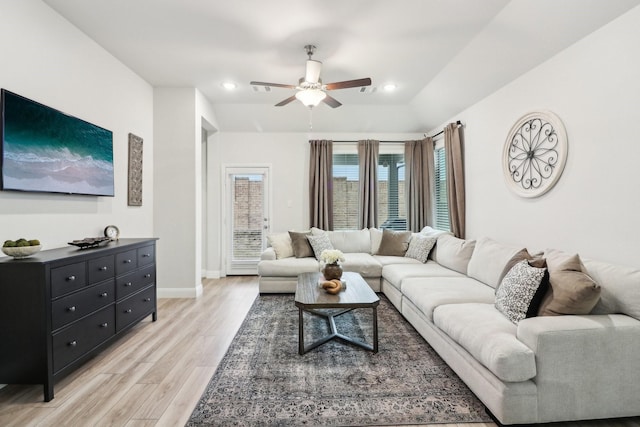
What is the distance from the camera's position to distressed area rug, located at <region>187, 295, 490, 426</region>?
1.81 m

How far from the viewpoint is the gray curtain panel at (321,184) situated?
549 cm

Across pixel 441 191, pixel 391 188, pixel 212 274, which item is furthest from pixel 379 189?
pixel 212 274

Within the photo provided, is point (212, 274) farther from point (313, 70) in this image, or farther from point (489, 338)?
point (489, 338)

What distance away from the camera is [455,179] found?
436cm

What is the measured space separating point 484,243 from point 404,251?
1.56 m

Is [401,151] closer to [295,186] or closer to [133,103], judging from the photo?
[295,186]

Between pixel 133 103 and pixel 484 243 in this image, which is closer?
pixel 484 243

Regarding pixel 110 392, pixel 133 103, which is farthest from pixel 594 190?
pixel 133 103

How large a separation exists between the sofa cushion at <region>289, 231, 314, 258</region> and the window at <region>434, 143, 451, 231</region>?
89.4 inches

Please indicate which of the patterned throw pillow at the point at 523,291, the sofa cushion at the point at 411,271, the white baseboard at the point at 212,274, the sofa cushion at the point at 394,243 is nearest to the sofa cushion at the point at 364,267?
the sofa cushion at the point at 411,271

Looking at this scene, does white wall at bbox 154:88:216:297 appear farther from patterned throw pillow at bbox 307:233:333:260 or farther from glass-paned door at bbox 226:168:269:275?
patterned throw pillow at bbox 307:233:333:260

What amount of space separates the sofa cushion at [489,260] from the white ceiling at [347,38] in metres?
1.79

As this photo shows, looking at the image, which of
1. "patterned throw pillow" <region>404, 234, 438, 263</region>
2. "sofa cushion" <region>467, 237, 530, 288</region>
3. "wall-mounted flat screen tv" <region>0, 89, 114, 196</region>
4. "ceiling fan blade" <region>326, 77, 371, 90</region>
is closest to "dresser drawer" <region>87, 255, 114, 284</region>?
"wall-mounted flat screen tv" <region>0, 89, 114, 196</region>

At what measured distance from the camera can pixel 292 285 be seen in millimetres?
4371
